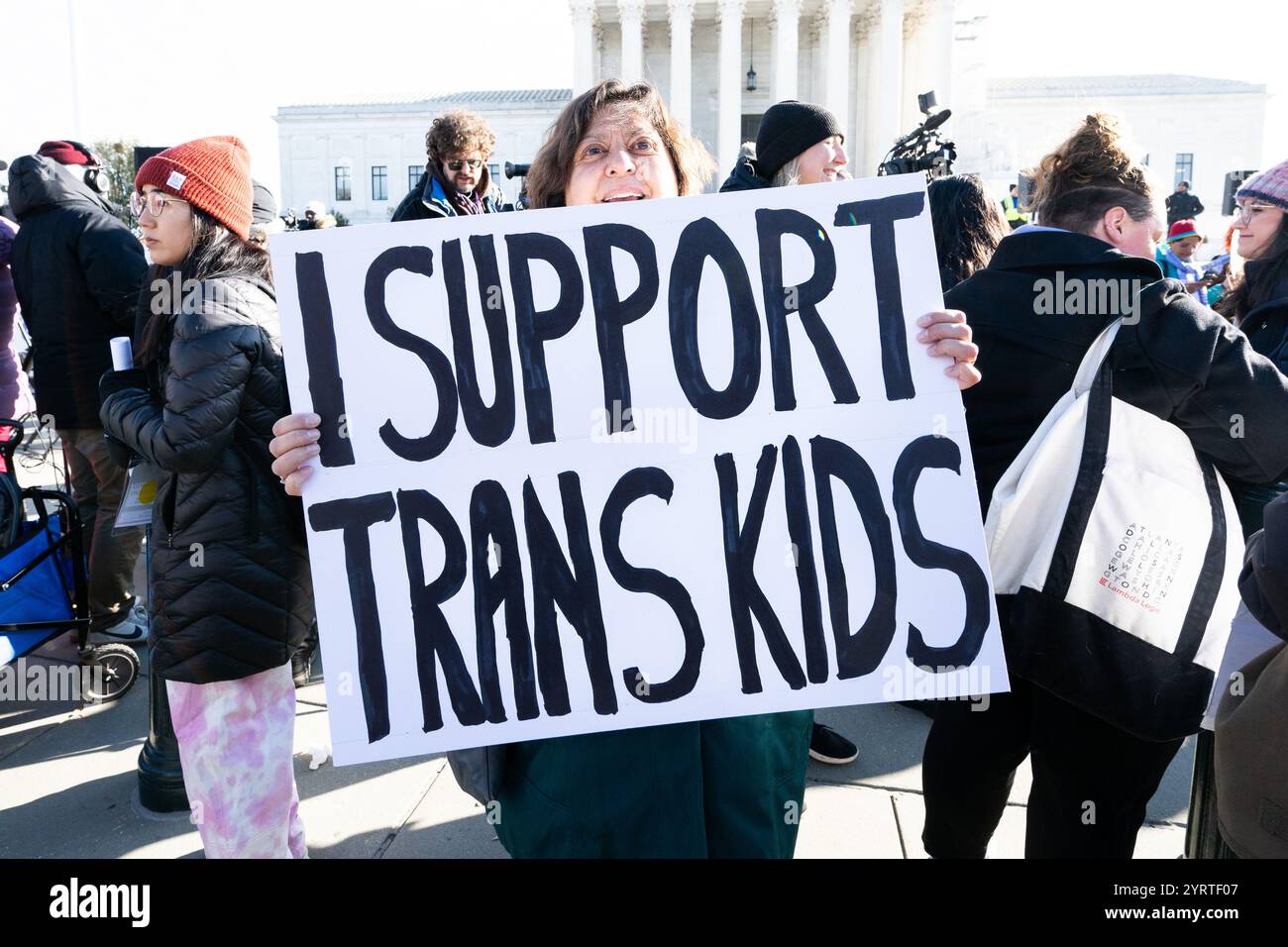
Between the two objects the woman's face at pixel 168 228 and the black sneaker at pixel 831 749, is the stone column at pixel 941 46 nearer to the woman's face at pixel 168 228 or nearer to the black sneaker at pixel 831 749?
the black sneaker at pixel 831 749

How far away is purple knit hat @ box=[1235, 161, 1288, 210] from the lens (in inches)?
105

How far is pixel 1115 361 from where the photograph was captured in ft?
5.80

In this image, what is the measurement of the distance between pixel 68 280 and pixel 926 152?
428 centimetres

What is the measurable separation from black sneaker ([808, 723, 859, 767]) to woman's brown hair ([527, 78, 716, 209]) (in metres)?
2.14

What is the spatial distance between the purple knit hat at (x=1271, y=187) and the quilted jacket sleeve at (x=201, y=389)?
2899mm

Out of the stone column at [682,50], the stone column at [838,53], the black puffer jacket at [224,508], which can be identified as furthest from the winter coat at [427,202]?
the stone column at [838,53]

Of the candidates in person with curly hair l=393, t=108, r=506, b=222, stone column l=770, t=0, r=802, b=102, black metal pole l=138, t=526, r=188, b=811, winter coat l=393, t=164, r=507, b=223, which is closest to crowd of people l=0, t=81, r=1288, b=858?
black metal pole l=138, t=526, r=188, b=811

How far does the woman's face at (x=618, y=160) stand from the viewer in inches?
65.7

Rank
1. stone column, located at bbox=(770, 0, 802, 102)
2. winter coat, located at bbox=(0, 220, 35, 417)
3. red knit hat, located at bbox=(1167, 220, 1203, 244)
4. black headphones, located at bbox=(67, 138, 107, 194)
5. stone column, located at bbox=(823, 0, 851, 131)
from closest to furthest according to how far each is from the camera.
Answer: black headphones, located at bbox=(67, 138, 107, 194) < winter coat, located at bbox=(0, 220, 35, 417) < red knit hat, located at bbox=(1167, 220, 1203, 244) < stone column, located at bbox=(770, 0, 802, 102) < stone column, located at bbox=(823, 0, 851, 131)

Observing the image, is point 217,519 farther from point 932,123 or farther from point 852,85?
point 852,85

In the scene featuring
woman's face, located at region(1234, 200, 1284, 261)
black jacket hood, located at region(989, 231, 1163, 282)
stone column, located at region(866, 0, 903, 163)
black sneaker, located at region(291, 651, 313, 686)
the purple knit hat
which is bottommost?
black sneaker, located at region(291, 651, 313, 686)

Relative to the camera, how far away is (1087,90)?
172 ft

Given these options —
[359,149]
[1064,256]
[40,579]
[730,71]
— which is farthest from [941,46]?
[40,579]

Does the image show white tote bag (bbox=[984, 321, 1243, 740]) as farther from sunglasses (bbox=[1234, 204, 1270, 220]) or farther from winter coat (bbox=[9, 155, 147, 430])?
winter coat (bbox=[9, 155, 147, 430])
